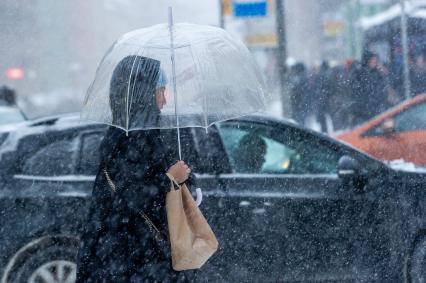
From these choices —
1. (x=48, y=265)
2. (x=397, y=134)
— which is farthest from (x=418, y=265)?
(x=397, y=134)

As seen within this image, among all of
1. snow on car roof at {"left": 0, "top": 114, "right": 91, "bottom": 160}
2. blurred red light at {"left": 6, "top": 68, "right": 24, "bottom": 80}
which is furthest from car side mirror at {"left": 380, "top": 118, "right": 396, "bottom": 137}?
blurred red light at {"left": 6, "top": 68, "right": 24, "bottom": 80}

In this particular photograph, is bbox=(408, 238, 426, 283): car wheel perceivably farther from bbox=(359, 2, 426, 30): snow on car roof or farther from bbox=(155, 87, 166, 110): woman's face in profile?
bbox=(359, 2, 426, 30): snow on car roof

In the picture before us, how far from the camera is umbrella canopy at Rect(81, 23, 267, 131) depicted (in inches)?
145

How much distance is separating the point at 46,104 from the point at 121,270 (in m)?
32.3

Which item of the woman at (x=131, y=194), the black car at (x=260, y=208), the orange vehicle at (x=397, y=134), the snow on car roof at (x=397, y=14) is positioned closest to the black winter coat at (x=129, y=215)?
the woman at (x=131, y=194)

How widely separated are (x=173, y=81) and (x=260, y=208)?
176 centimetres

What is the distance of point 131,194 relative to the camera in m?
3.54

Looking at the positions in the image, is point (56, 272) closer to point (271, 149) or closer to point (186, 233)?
point (271, 149)

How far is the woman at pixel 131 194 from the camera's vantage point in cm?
357

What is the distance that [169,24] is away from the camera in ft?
12.8

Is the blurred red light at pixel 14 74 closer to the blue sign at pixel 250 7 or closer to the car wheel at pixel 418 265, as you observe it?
the blue sign at pixel 250 7

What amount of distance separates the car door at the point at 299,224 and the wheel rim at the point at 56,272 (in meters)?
1.09

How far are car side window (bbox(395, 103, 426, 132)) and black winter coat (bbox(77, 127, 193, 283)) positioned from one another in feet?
18.7

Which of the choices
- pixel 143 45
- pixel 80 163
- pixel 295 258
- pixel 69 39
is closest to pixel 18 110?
pixel 80 163
